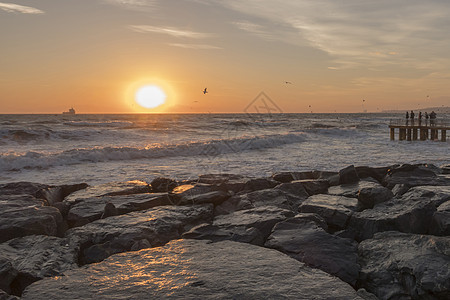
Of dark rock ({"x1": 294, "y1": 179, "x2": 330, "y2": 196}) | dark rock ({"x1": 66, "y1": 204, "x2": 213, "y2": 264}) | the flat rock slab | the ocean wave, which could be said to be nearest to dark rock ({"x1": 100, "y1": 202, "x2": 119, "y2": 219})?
dark rock ({"x1": 66, "y1": 204, "x2": 213, "y2": 264})

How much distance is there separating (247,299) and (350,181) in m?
6.08

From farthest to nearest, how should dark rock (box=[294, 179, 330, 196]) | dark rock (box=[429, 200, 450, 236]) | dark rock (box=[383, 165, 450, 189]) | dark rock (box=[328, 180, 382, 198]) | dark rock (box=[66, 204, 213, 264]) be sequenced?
dark rock (box=[294, 179, 330, 196])
dark rock (box=[383, 165, 450, 189])
dark rock (box=[328, 180, 382, 198])
dark rock (box=[429, 200, 450, 236])
dark rock (box=[66, 204, 213, 264])

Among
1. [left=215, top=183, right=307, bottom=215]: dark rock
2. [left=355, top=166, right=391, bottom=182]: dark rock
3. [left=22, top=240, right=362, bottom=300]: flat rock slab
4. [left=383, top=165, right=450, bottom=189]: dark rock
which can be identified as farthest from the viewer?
[left=355, top=166, right=391, bottom=182]: dark rock

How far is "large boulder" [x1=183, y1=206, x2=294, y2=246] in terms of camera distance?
4.87 metres

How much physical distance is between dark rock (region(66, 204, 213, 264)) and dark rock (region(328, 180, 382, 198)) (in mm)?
3084

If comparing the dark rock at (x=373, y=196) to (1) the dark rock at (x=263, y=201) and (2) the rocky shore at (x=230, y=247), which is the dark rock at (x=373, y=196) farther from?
(1) the dark rock at (x=263, y=201)

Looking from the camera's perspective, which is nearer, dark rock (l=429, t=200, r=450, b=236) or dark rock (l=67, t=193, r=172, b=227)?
dark rock (l=429, t=200, r=450, b=236)

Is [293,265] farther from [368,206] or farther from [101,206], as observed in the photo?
[101,206]

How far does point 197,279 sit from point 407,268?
2301mm

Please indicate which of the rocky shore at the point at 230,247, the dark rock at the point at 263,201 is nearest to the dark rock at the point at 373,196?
the rocky shore at the point at 230,247

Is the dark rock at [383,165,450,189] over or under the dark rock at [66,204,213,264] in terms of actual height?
over

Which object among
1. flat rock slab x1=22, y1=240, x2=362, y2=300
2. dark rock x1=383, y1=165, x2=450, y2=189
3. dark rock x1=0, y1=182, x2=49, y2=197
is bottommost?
flat rock slab x1=22, y1=240, x2=362, y2=300

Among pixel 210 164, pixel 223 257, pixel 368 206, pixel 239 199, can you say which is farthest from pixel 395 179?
pixel 210 164

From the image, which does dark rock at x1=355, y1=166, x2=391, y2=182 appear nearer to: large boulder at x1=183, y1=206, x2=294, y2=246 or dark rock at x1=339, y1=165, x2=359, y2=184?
dark rock at x1=339, y1=165, x2=359, y2=184
